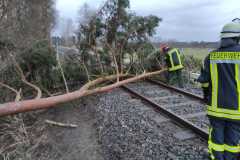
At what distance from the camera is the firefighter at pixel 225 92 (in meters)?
2.53

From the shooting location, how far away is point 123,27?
9.59 m

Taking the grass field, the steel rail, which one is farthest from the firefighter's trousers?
the grass field

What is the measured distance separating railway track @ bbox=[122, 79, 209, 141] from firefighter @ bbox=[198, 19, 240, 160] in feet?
3.63

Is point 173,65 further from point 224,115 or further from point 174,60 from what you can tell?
point 224,115

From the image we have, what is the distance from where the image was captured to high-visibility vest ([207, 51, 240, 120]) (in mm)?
2551

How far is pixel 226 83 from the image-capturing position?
2.62 m

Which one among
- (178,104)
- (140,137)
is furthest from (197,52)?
(140,137)

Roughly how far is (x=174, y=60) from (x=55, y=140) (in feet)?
18.2

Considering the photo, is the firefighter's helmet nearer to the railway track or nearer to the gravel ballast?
the gravel ballast

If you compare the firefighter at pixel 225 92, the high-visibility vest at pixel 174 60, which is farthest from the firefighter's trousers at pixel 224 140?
the high-visibility vest at pixel 174 60

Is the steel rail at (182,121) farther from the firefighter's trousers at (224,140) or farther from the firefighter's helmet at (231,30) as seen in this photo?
the firefighter's helmet at (231,30)

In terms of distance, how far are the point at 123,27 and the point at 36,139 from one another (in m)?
6.65

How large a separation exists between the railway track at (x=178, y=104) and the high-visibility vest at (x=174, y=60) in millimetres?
828

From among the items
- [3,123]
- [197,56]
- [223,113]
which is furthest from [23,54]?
[197,56]
